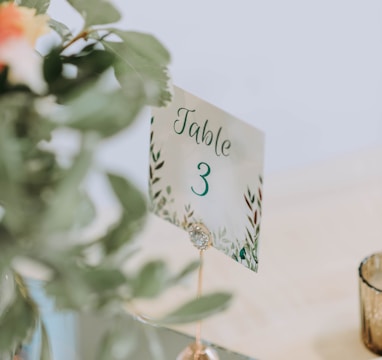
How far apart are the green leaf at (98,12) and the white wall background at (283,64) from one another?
0.87 meters

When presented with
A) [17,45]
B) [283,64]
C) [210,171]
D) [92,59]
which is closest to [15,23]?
[17,45]

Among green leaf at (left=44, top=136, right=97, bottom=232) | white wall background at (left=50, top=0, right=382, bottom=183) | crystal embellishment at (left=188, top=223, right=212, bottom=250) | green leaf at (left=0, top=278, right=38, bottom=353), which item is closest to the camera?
green leaf at (left=44, top=136, right=97, bottom=232)

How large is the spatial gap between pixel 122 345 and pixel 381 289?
1.71 feet

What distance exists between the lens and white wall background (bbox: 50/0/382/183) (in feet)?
4.83

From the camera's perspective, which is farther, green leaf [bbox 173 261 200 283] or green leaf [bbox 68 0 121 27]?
green leaf [bbox 68 0 121 27]

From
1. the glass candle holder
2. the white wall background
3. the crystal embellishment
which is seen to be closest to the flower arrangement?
the crystal embellishment

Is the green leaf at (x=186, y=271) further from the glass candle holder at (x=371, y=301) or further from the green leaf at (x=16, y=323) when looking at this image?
the glass candle holder at (x=371, y=301)

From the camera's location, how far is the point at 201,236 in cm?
71

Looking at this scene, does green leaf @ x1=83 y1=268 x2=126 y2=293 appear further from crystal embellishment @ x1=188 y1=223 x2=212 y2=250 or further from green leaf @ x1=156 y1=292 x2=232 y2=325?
crystal embellishment @ x1=188 y1=223 x2=212 y2=250

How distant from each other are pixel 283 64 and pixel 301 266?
610mm

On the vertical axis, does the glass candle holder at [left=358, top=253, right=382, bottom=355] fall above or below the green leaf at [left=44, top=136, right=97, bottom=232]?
above

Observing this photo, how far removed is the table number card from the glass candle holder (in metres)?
0.22

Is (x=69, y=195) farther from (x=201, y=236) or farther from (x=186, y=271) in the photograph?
(x=201, y=236)

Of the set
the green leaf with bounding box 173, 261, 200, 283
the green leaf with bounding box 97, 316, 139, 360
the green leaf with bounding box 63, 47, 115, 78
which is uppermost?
the green leaf with bounding box 63, 47, 115, 78
